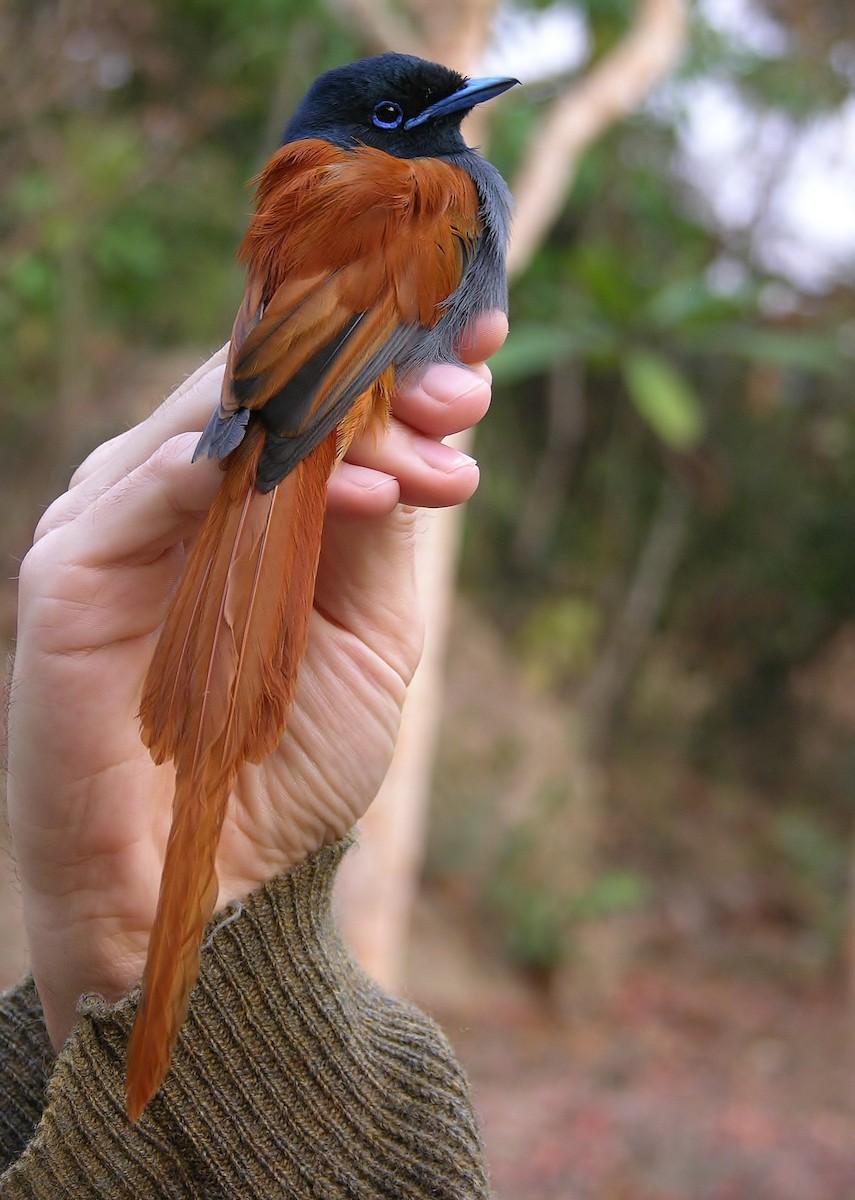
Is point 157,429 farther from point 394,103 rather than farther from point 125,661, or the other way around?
point 394,103

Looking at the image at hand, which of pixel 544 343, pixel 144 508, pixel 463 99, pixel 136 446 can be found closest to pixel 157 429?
pixel 136 446

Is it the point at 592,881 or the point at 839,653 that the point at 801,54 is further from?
the point at 592,881

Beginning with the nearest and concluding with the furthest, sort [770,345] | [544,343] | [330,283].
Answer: [330,283]
[544,343]
[770,345]

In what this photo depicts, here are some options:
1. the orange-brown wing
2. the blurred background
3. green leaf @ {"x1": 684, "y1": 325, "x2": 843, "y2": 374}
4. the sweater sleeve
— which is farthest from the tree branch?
the sweater sleeve

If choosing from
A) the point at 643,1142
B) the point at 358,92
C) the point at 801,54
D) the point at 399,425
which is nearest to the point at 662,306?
the point at 801,54

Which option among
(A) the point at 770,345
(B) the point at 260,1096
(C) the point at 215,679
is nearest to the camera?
(C) the point at 215,679

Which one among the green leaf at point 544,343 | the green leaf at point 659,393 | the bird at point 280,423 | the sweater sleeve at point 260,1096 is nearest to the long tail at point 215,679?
the bird at point 280,423

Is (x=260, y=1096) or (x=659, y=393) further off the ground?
(x=659, y=393)
